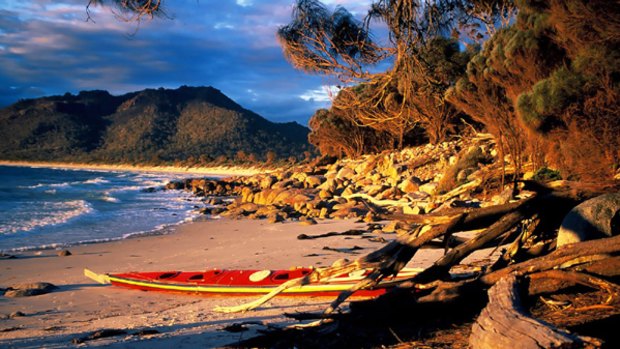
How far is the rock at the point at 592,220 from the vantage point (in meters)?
4.02

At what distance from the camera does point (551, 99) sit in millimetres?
9555

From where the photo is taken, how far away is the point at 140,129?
117188 mm

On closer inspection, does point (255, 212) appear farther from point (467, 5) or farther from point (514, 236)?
point (514, 236)

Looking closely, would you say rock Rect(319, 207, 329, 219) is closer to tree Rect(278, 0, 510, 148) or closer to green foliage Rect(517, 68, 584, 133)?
green foliage Rect(517, 68, 584, 133)

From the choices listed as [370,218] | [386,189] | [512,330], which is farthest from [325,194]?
[512,330]

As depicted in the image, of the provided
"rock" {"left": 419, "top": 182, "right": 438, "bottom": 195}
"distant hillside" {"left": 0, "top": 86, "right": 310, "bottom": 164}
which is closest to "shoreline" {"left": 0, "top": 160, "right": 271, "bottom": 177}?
"distant hillside" {"left": 0, "top": 86, "right": 310, "bottom": 164}

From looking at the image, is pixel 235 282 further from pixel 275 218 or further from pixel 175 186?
pixel 175 186

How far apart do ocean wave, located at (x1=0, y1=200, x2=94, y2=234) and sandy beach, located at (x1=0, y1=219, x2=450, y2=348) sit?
4.38m

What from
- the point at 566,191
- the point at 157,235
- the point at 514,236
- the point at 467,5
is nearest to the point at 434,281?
the point at 514,236

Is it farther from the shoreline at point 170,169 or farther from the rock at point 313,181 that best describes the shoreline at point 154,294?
the shoreline at point 170,169

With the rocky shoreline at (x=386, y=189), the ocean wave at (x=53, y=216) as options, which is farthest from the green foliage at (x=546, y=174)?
the ocean wave at (x=53, y=216)

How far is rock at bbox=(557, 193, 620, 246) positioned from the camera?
13.2 ft

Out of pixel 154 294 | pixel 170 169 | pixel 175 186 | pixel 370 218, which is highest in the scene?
pixel 170 169

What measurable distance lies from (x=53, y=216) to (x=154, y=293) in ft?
40.7
